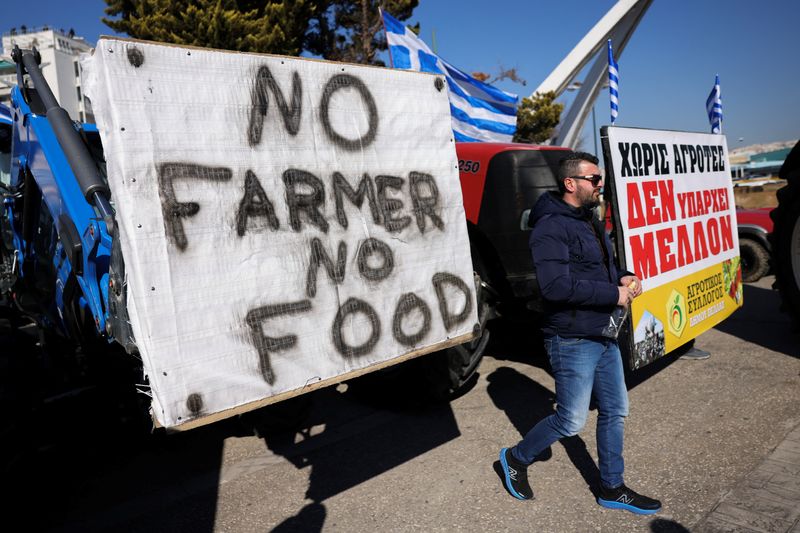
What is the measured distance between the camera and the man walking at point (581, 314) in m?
2.91

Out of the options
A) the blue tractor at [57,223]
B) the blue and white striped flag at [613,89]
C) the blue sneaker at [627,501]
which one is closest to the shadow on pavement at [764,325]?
the blue and white striped flag at [613,89]

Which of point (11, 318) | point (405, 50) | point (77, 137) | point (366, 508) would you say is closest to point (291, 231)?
point (77, 137)

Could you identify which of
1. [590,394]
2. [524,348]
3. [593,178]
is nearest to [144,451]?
[590,394]

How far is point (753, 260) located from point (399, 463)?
7371mm

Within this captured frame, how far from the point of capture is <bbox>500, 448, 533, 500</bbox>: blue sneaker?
3246mm

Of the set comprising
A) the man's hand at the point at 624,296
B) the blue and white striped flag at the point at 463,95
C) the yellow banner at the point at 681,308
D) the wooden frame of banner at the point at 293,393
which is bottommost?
the yellow banner at the point at 681,308

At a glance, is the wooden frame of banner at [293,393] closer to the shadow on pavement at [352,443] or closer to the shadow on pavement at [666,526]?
the shadow on pavement at [352,443]

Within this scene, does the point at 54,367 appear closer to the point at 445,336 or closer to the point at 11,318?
the point at 11,318

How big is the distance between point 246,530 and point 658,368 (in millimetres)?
3826

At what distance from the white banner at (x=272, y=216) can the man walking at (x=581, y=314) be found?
0.45 metres

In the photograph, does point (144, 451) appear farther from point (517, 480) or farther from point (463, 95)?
point (463, 95)

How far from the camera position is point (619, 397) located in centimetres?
308

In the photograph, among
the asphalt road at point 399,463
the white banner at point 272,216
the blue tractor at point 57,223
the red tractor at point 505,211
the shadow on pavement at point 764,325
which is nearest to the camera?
the white banner at point 272,216

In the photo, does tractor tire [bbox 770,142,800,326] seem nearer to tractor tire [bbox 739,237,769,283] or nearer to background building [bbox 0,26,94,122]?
tractor tire [bbox 739,237,769,283]
